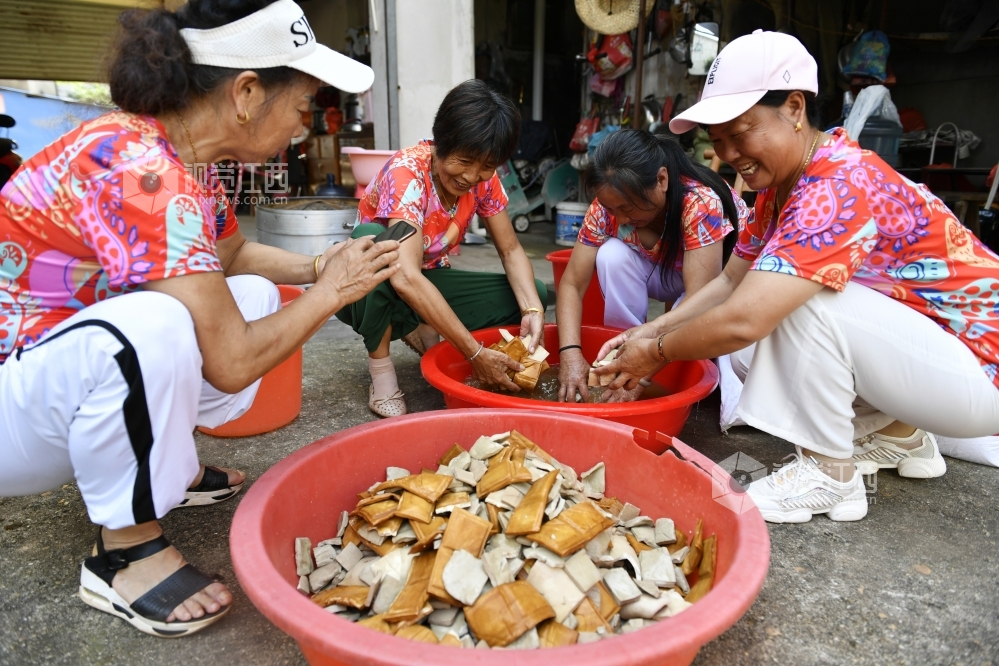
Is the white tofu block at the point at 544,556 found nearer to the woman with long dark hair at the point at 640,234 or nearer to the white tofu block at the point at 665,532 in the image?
the white tofu block at the point at 665,532

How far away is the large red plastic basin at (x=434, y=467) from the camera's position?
0.84 m

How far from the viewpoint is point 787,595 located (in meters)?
1.42

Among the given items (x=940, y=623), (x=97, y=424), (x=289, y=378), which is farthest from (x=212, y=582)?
(x=940, y=623)

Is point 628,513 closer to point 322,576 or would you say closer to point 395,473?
point 395,473

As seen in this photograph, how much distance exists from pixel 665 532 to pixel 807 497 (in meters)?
0.57

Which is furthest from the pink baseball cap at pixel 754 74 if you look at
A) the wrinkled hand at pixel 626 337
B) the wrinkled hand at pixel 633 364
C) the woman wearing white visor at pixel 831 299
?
the wrinkled hand at pixel 626 337

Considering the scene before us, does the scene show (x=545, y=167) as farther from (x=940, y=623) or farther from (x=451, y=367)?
(x=940, y=623)

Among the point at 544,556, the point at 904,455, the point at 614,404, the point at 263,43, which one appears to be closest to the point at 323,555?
the point at 544,556

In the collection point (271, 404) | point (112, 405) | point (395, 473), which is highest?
point (112, 405)

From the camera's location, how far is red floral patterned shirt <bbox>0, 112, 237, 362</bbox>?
1159 millimetres

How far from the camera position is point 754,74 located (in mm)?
1521

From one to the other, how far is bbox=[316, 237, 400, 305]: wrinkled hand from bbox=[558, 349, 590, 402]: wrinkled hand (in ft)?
3.28

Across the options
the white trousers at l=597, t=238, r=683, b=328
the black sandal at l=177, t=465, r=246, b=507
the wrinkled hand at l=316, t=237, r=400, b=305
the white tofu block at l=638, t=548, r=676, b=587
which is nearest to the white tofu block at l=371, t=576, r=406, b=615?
the white tofu block at l=638, t=548, r=676, b=587

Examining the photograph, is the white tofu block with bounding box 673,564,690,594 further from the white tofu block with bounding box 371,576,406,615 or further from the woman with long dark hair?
the woman with long dark hair
